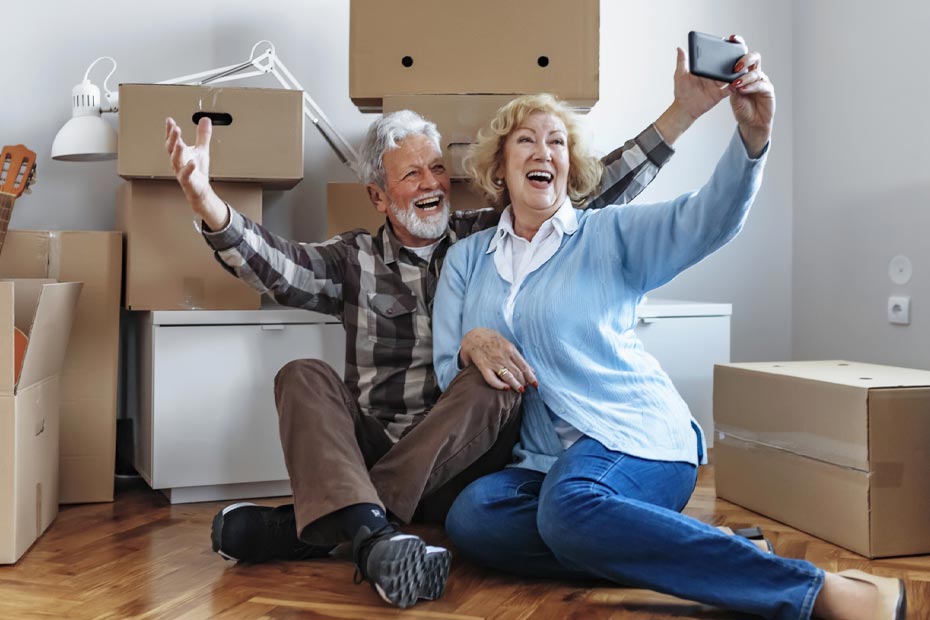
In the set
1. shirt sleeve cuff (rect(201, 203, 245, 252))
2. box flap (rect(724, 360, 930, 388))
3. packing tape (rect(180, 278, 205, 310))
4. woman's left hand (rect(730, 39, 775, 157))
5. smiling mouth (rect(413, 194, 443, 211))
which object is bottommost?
box flap (rect(724, 360, 930, 388))

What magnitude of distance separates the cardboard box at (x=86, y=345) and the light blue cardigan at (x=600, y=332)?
0.85 metres

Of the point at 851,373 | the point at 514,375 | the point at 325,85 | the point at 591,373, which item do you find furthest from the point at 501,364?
the point at 325,85

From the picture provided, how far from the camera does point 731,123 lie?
2924mm

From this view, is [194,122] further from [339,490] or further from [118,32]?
[339,490]

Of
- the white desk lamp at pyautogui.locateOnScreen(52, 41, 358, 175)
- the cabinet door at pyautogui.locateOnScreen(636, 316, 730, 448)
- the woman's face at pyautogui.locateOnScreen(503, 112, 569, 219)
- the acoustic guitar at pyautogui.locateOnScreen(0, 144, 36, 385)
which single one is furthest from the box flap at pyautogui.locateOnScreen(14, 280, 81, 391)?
the cabinet door at pyautogui.locateOnScreen(636, 316, 730, 448)

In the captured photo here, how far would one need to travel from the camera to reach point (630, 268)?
4.95 feet

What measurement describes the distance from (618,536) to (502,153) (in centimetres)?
75

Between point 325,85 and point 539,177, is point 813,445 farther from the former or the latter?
point 325,85

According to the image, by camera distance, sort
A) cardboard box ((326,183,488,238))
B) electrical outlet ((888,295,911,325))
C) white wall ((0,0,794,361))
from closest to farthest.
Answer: cardboard box ((326,183,488,238))
white wall ((0,0,794,361))
electrical outlet ((888,295,911,325))

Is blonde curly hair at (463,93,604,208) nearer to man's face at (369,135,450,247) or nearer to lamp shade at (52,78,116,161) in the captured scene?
man's face at (369,135,450,247)

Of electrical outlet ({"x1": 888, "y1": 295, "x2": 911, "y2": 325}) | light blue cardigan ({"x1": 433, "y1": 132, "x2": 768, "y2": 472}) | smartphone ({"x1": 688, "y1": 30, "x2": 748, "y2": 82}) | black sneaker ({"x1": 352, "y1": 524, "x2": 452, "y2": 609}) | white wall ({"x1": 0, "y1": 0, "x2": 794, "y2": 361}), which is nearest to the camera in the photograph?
smartphone ({"x1": 688, "y1": 30, "x2": 748, "y2": 82})

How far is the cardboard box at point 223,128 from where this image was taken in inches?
75.5

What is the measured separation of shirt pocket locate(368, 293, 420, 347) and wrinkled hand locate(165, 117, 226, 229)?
0.36 metres

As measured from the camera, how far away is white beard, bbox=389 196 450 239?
178 centimetres
